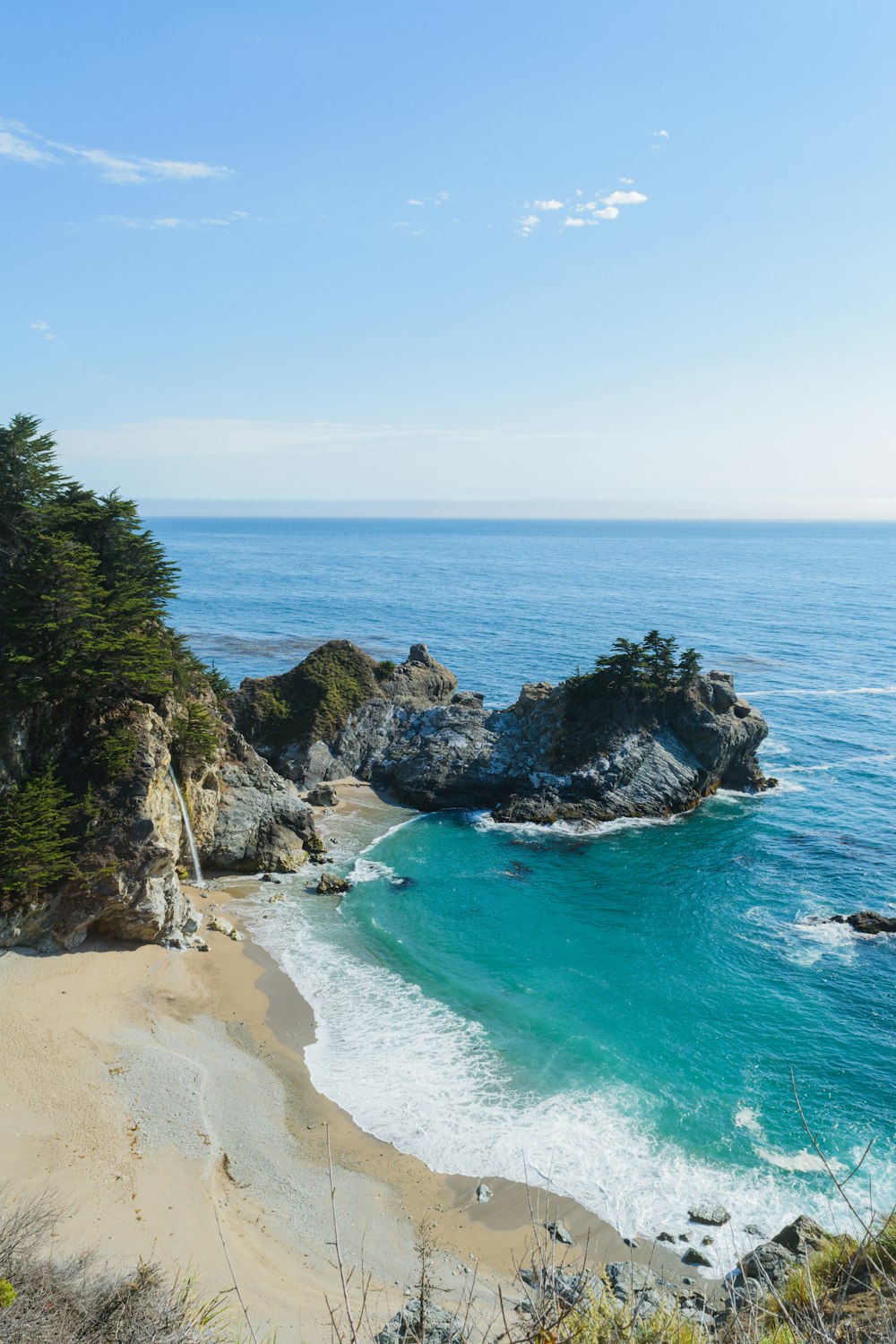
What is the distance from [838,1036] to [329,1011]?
18.1m

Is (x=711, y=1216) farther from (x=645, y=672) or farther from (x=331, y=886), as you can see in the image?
(x=645, y=672)

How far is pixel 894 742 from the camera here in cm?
5719

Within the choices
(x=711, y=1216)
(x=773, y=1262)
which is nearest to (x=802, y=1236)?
(x=773, y=1262)

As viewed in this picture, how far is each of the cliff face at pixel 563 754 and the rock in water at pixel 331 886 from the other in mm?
11591

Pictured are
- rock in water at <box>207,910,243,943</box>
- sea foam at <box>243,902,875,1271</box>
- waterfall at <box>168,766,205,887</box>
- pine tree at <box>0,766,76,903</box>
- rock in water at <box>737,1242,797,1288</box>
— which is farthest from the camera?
waterfall at <box>168,766,205,887</box>

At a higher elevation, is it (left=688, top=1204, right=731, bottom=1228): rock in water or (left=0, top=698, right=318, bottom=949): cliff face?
(left=0, top=698, right=318, bottom=949): cliff face

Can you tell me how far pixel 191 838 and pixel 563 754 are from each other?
2359cm

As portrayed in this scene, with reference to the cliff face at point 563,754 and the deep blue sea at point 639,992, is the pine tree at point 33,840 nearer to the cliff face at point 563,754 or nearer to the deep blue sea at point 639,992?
the deep blue sea at point 639,992

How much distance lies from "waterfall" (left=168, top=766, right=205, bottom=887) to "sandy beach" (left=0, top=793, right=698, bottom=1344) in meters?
8.17

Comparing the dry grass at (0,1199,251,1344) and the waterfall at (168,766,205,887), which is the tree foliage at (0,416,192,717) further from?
the dry grass at (0,1199,251,1344)

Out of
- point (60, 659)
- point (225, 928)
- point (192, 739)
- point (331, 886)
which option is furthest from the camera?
point (331, 886)

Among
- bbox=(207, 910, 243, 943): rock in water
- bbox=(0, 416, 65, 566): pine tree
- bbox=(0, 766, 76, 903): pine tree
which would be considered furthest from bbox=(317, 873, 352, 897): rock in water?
bbox=(0, 416, 65, 566): pine tree

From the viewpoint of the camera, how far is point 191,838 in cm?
3509

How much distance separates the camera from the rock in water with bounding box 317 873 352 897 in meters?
36.3
